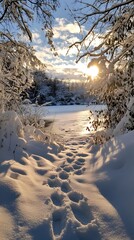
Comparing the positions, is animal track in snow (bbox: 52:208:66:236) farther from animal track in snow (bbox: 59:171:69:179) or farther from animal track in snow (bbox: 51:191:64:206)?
animal track in snow (bbox: 59:171:69:179)

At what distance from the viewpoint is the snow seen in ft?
10.0

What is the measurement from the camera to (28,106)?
987 centimetres

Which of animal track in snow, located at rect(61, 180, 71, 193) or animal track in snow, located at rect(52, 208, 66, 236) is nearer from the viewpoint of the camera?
animal track in snow, located at rect(52, 208, 66, 236)

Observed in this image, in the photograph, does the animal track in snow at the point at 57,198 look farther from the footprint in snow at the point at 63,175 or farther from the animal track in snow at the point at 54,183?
the footprint in snow at the point at 63,175

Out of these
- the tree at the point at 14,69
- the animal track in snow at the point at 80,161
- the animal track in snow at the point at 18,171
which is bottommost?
the animal track in snow at the point at 80,161

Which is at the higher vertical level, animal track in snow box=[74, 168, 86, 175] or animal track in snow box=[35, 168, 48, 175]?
animal track in snow box=[35, 168, 48, 175]

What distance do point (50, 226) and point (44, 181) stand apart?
1.55 metres

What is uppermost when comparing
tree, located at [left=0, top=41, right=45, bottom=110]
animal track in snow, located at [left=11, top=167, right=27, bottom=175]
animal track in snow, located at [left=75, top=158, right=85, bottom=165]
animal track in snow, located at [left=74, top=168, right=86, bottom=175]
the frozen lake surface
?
tree, located at [left=0, top=41, right=45, bottom=110]

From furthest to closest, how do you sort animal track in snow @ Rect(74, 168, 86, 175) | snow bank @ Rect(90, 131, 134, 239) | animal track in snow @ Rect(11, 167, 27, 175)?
1. animal track in snow @ Rect(74, 168, 86, 175)
2. animal track in snow @ Rect(11, 167, 27, 175)
3. snow bank @ Rect(90, 131, 134, 239)

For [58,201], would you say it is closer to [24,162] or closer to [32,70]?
[24,162]

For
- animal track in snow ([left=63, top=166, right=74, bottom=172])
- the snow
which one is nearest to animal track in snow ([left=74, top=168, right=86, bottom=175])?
the snow

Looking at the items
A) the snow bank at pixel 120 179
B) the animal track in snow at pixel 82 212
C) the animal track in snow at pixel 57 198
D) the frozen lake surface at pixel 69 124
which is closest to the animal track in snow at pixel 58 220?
the animal track in snow at pixel 82 212

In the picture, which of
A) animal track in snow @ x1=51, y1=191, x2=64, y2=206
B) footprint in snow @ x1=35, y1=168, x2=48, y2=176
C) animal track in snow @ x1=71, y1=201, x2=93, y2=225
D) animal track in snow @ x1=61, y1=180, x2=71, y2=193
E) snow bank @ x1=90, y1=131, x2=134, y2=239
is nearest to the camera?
animal track in snow @ x1=71, y1=201, x2=93, y2=225

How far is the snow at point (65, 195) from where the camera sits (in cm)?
306
